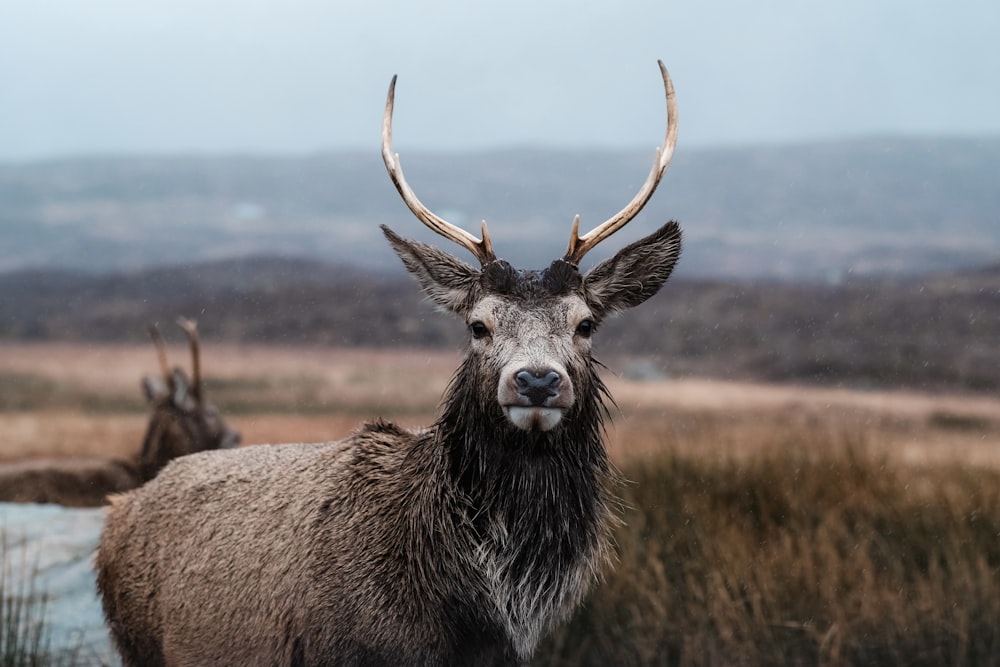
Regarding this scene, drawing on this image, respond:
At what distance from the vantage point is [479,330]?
16.0 feet

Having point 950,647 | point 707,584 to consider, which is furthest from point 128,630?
point 950,647

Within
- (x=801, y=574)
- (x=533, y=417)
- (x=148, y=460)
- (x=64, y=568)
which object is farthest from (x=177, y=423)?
(x=533, y=417)

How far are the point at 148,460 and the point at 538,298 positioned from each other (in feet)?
22.2

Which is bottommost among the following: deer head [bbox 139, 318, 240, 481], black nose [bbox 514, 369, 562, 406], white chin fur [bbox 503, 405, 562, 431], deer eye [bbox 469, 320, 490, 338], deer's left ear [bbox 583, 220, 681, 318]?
deer head [bbox 139, 318, 240, 481]

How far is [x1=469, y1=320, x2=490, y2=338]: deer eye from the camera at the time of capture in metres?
4.86

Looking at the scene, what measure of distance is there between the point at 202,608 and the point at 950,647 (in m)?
5.03

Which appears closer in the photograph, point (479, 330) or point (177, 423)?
point (479, 330)

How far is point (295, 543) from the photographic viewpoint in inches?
207

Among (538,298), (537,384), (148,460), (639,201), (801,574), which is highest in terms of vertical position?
(639,201)

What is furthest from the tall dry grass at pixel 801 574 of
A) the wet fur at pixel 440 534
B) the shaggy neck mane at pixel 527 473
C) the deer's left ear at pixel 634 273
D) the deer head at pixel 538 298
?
the deer head at pixel 538 298

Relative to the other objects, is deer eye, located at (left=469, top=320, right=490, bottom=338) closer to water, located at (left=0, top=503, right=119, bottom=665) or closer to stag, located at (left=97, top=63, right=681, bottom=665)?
stag, located at (left=97, top=63, right=681, bottom=665)

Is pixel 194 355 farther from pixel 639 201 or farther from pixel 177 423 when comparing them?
pixel 639 201

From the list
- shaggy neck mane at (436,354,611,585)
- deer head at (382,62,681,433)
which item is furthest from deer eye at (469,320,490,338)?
shaggy neck mane at (436,354,611,585)

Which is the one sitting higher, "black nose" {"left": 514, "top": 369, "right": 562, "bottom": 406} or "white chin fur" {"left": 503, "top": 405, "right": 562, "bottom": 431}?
"black nose" {"left": 514, "top": 369, "right": 562, "bottom": 406}
